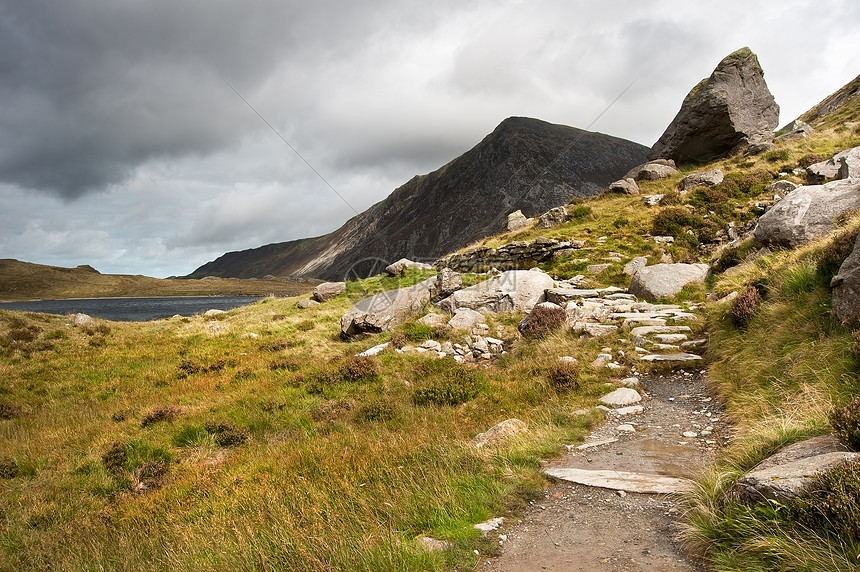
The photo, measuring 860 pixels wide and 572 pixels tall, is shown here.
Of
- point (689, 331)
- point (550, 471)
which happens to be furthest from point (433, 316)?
point (550, 471)

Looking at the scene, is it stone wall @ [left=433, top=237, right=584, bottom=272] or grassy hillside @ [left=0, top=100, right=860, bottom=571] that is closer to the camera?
grassy hillside @ [left=0, top=100, right=860, bottom=571]

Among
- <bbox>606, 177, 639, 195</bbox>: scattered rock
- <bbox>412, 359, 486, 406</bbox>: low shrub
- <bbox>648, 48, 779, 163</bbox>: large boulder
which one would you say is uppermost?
<bbox>648, 48, 779, 163</bbox>: large boulder

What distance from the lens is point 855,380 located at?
6215mm

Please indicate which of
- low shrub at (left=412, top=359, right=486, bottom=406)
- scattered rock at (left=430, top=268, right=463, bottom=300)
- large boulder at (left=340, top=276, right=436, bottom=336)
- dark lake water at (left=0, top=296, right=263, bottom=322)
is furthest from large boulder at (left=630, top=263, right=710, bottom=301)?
dark lake water at (left=0, top=296, right=263, bottom=322)

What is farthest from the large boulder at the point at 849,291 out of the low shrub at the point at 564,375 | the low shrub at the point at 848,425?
the low shrub at the point at 564,375

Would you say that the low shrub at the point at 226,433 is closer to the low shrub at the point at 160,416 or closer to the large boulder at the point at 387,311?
the low shrub at the point at 160,416

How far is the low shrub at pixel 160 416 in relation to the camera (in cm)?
1226

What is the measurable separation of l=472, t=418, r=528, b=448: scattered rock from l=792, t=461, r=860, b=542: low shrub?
447 cm

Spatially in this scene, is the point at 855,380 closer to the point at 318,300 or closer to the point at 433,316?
the point at 433,316

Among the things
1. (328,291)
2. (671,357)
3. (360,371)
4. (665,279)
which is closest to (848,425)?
(671,357)

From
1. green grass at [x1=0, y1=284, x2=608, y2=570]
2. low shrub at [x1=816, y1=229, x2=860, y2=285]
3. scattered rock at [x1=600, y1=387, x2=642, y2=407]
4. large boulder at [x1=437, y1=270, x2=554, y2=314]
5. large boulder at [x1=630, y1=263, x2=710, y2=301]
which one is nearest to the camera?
green grass at [x1=0, y1=284, x2=608, y2=570]

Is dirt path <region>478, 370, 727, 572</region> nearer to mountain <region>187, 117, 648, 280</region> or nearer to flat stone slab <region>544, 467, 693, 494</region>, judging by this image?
flat stone slab <region>544, 467, 693, 494</region>

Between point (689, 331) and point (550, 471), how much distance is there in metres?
9.01

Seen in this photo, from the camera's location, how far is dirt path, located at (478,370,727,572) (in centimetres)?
439
